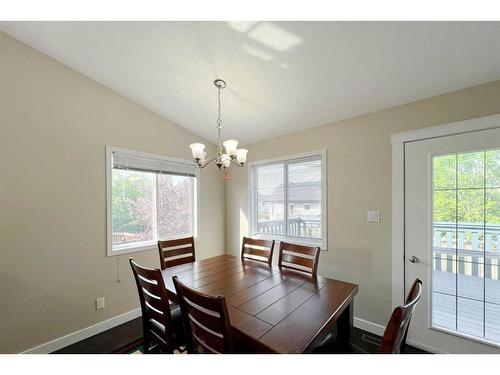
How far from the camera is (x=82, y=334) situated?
2125mm

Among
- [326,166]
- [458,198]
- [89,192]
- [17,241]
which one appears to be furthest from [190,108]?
[458,198]

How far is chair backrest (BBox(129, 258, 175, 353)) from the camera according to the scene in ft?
4.34

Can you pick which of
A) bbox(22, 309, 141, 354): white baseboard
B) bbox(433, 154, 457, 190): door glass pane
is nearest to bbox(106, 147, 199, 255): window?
bbox(22, 309, 141, 354): white baseboard

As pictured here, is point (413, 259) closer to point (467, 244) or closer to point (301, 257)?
point (467, 244)

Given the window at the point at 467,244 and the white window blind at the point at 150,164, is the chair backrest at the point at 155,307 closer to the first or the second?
the white window blind at the point at 150,164

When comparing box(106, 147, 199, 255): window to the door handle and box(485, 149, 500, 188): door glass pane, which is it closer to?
the door handle

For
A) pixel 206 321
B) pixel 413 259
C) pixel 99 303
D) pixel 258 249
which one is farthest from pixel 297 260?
pixel 99 303

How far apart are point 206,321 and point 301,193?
6.94 feet

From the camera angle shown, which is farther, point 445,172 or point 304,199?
point 304,199

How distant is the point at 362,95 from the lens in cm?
203

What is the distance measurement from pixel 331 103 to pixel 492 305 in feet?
7.08

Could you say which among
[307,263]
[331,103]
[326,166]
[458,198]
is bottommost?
[307,263]

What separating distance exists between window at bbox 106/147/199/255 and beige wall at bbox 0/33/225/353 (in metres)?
0.12

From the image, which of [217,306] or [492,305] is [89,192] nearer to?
[217,306]
